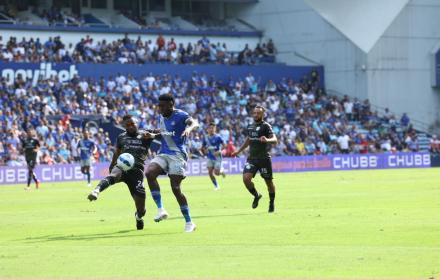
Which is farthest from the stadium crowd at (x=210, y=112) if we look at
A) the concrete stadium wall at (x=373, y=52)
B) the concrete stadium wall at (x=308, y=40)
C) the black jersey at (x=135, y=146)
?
the black jersey at (x=135, y=146)

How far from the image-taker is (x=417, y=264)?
13.7 meters

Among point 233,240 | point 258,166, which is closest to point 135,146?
point 233,240

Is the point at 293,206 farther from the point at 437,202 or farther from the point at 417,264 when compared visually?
the point at 417,264

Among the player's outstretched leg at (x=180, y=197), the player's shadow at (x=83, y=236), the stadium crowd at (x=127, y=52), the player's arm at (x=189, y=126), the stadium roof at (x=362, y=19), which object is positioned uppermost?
the stadium roof at (x=362, y=19)

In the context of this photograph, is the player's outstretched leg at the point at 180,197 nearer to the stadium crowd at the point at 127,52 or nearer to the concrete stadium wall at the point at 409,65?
the stadium crowd at the point at 127,52

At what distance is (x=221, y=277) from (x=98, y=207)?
1564 centimetres

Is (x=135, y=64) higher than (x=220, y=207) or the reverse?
higher

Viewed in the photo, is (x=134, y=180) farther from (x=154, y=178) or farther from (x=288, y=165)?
(x=288, y=165)

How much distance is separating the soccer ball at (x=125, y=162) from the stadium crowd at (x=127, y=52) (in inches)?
1480

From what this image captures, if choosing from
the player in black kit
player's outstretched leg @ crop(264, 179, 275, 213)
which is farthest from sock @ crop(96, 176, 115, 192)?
player's outstretched leg @ crop(264, 179, 275, 213)

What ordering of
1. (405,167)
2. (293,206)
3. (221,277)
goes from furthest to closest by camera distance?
(405,167) → (293,206) → (221,277)

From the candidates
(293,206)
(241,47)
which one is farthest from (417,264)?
(241,47)

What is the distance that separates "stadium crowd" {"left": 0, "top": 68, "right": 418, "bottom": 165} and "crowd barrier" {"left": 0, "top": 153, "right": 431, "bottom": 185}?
646mm

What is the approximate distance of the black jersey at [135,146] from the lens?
20.1 m
